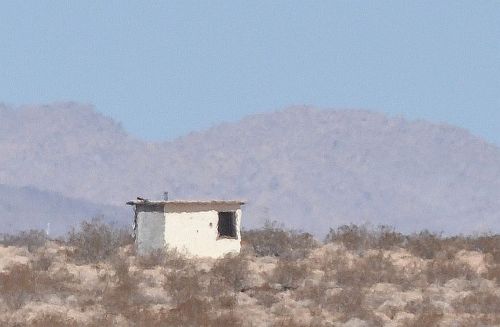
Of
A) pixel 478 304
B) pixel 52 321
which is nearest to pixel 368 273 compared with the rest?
pixel 478 304

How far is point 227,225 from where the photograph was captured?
39.4 meters

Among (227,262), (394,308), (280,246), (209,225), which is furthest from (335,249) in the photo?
(394,308)

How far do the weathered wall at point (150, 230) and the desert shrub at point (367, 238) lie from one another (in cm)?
679

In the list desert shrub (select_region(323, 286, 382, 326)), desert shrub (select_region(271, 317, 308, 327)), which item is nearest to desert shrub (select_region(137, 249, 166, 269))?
desert shrub (select_region(323, 286, 382, 326))

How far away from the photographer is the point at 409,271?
34.7m

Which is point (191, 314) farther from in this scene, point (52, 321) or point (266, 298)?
point (266, 298)

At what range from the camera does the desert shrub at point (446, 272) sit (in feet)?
109

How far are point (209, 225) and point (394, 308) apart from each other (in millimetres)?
10785

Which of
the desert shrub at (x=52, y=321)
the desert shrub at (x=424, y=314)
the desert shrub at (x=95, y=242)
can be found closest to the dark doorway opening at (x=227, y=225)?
the desert shrub at (x=95, y=242)

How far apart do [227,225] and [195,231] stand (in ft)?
5.76

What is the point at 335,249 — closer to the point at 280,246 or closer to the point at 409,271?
the point at 280,246

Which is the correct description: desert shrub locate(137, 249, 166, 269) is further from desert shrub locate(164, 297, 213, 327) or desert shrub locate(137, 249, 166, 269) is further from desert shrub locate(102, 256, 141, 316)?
desert shrub locate(164, 297, 213, 327)

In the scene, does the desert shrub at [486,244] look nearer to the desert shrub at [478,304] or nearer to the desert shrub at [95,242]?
the desert shrub at [478,304]

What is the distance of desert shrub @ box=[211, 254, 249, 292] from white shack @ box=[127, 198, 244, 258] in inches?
154
